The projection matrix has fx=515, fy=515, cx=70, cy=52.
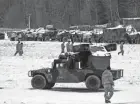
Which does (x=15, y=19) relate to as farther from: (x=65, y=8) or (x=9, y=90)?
(x=9, y=90)

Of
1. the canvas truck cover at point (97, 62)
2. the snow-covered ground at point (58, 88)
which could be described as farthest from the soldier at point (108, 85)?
the canvas truck cover at point (97, 62)

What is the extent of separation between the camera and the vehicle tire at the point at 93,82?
2252 centimetres

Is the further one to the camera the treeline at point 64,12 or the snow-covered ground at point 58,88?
the treeline at point 64,12

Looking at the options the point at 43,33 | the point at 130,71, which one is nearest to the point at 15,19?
the point at 43,33

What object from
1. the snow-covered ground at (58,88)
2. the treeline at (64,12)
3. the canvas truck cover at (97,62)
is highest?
the treeline at (64,12)

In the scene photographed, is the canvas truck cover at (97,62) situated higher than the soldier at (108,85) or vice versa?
the canvas truck cover at (97,62)

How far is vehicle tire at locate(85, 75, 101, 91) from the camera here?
2252cm

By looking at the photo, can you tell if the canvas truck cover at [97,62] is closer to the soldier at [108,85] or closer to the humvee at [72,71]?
the humvee at [72,71]

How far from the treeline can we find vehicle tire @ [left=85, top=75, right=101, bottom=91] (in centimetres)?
7113

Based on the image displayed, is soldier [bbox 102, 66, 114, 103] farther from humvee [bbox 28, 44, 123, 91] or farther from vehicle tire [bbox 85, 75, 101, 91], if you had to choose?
humvee [bbox 28, 44, 123, 91]

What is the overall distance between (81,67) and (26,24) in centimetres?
8311

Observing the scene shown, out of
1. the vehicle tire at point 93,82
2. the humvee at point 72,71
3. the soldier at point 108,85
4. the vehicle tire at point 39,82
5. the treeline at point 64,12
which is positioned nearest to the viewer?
the soldier at point 108,85

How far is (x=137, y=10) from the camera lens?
312 feet

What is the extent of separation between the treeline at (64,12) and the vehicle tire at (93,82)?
2800 inches
